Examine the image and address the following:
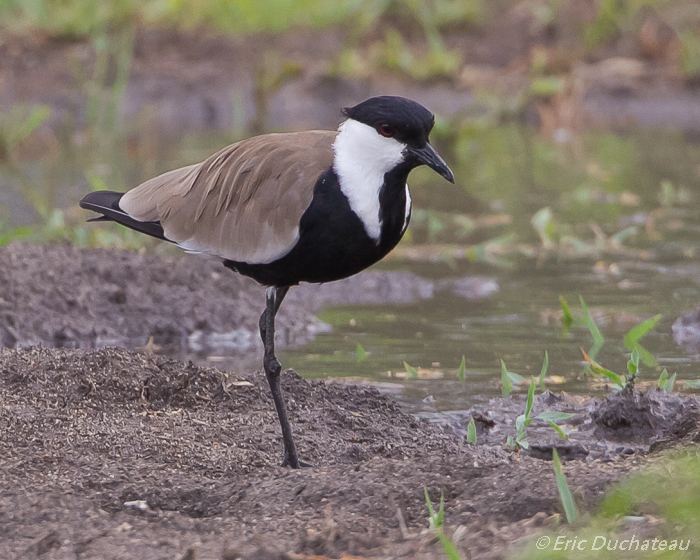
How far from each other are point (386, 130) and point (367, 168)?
0.15m

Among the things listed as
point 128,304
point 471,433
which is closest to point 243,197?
point 471,433

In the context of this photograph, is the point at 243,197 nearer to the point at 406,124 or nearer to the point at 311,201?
the point at 311,201

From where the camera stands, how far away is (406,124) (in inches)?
153

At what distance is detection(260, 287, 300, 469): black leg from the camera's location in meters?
4.03

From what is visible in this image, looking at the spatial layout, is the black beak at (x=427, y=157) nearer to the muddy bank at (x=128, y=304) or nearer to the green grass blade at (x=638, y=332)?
the green grass blade at (x=638, y=332)

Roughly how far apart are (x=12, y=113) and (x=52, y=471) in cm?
968

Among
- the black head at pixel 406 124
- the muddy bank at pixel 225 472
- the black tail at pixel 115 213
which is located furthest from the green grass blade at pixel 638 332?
the black tail at pixel 115 213

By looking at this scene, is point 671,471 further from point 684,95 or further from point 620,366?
point 684,95

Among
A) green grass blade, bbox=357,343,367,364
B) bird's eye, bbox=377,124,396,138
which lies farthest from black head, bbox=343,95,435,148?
green grass blade, bbox=357,343,367,364

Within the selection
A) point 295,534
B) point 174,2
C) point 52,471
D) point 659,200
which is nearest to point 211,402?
point 52,471

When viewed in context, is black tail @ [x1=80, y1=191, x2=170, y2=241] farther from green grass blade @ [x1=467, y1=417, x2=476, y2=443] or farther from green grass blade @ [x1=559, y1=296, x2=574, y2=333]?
green grass blade @ [x1=559, y1=296, x2=574, y2=333]

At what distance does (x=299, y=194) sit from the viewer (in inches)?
159

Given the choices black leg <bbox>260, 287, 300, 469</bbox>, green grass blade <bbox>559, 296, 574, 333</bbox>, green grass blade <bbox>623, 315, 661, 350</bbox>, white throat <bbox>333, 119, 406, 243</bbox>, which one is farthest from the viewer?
green grass blade <bbox>559, 296, 574, 333</bbox>

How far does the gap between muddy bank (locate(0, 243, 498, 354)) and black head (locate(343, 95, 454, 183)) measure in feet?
8.11
